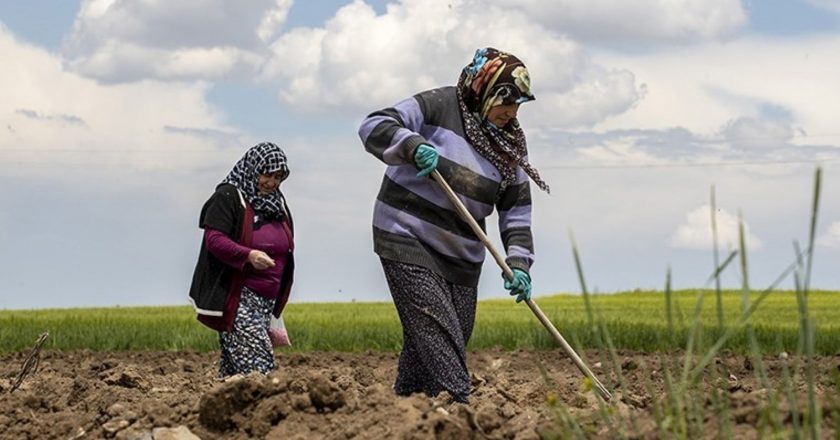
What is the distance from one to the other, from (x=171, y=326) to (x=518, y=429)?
11494mm

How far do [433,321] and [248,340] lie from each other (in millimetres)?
1786

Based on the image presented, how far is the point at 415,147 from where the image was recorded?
247 inches

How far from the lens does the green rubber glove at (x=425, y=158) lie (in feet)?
20.5

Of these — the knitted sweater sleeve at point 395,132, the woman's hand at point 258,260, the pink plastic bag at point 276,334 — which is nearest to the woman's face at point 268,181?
the woman's hand at point 258,260

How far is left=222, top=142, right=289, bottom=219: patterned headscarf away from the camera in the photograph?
26.1 ft

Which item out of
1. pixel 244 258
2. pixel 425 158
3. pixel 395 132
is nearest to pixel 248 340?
pixel 244 258

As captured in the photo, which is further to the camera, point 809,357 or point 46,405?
point 46,405

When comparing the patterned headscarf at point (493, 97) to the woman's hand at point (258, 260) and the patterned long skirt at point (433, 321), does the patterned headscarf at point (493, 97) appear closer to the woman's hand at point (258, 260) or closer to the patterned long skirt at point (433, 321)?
the patterned long skirt at point (433, 321)

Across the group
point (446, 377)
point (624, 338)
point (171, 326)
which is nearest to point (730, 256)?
point (446, 377)

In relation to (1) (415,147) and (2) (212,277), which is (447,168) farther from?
(2) (212,277)

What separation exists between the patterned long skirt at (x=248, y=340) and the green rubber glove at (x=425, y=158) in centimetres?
210

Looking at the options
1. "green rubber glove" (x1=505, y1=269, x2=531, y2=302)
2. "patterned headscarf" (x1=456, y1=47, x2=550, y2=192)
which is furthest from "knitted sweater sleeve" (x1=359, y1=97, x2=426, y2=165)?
"green rubber glove" (x1=505, y1=269, x2=531, y2=302)

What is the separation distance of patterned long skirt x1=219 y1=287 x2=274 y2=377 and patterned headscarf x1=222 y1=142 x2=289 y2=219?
0.49 meters

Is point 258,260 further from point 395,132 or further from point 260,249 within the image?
point 395,132
